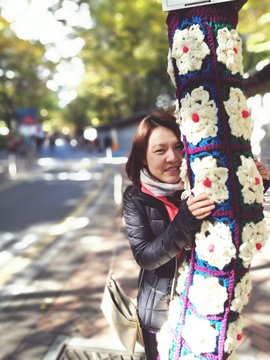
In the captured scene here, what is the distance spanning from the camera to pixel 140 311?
6.33 feet

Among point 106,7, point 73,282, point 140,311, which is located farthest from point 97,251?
point 106,7

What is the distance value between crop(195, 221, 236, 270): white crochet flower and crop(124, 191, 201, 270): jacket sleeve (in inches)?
1.6

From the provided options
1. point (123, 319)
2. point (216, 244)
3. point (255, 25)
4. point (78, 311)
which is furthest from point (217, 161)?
point (255, 25)

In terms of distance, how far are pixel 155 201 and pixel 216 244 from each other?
0.41 m

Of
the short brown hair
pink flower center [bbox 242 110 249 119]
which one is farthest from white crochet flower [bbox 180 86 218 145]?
the short brown hair

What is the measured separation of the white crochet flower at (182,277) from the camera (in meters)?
1.54

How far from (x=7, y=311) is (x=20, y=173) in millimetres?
15185

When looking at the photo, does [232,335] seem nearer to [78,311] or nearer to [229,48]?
[229,48]

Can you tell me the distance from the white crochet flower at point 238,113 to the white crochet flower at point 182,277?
1.76 ft

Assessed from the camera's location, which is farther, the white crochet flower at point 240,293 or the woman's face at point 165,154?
the woman's face at point 165,154

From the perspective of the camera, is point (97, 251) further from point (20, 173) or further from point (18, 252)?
point (20, 173)

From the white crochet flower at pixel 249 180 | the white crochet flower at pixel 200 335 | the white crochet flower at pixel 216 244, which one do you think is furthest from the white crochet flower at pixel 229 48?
the white crochet flower at pixel 200 335

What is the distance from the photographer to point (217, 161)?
1.36m

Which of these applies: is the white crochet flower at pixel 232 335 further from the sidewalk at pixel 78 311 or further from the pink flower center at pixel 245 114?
the pink flower center at pixel 245 114
